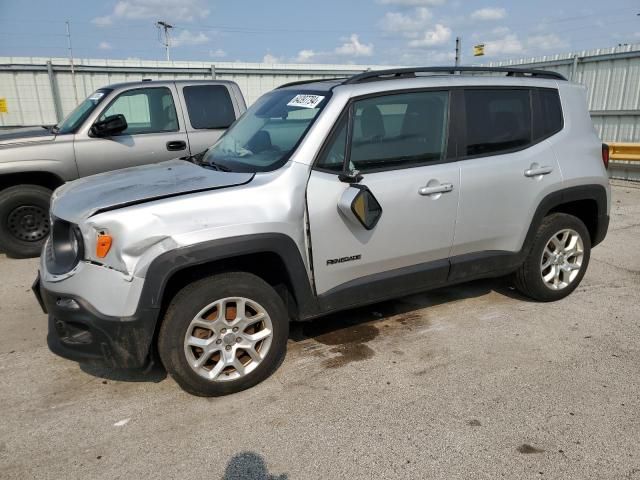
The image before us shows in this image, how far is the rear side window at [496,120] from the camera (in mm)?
3777

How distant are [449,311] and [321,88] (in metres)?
2.14

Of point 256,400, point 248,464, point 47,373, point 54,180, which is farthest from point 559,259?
point 54,180

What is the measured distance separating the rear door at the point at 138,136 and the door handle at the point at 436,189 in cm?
388

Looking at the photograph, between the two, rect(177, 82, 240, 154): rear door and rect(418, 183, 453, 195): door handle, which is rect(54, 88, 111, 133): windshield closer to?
rect(177, 82, 240, 154): rear door

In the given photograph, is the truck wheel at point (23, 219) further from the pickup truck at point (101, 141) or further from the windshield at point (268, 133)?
the windshield at point (268, 133)

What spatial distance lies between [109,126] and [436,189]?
413 centimetres

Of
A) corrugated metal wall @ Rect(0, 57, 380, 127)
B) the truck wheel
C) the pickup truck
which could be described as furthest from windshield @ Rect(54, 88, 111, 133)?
corrugated metal wall @ Rect(0, 57, 380, 127)

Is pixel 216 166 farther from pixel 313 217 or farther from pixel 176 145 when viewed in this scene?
pixel 176 145

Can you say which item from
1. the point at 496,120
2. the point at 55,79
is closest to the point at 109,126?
the point at 496,120

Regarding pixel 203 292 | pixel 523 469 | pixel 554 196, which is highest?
pixel 554 196

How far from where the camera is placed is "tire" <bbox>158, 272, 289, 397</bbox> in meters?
2.91

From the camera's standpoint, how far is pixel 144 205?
279cm

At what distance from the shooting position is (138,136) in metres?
6.25

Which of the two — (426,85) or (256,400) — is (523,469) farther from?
(426,85)
